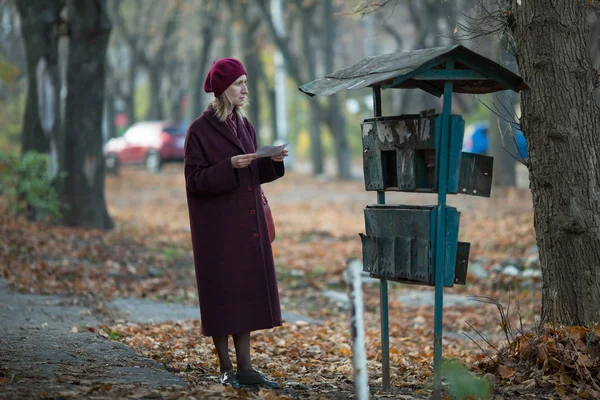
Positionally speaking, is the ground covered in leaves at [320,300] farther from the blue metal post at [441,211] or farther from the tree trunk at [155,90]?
the tree trunk at [155,90]

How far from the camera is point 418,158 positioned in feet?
20.0

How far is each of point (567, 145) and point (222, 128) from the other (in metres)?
2.40

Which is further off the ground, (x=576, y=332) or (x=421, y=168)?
(x=421, y=168)

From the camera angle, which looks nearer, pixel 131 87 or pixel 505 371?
pixel 505 371

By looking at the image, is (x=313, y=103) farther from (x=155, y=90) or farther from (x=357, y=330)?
(x=357, y=330)

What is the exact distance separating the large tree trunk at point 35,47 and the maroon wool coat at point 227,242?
448 inches

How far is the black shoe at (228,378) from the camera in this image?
626cm

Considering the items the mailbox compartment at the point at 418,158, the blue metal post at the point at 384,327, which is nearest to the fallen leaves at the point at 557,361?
the blue metal post at the point at 384,327

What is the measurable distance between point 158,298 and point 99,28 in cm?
597

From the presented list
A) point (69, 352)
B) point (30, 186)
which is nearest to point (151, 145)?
point (30, 186)

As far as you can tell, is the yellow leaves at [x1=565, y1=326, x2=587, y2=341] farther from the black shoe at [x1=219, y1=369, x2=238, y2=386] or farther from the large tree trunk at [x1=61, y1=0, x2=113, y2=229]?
the large tree trunk at [x1=61, y1=0, x2=113, y2=229]

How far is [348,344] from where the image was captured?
8.80 meters

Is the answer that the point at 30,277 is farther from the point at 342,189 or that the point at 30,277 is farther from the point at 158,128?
the point at 158,128

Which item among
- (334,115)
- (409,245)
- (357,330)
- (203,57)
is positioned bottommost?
(357,330)
